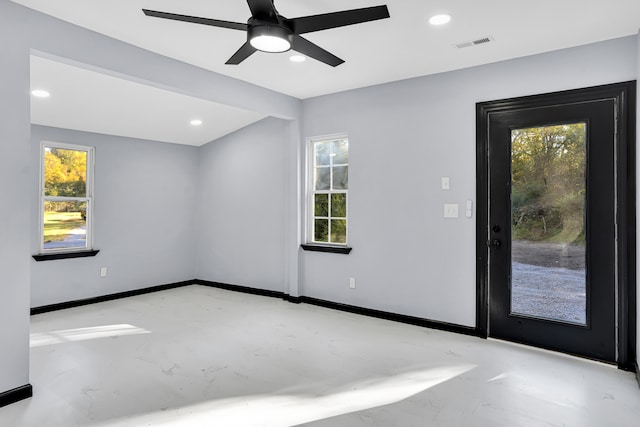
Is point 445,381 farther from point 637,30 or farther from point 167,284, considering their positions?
point 167,284

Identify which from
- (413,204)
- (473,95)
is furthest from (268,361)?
(473,95)

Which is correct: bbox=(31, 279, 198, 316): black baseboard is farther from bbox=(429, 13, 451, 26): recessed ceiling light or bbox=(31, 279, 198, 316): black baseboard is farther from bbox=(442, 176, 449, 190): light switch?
bbox=(429, 13, 451, 26): recessed ceiling light

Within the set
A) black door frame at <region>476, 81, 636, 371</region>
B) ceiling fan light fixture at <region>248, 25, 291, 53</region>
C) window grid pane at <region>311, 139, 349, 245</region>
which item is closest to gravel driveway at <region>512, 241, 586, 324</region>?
black door frame at <region>476, 81, 636, 371</region>

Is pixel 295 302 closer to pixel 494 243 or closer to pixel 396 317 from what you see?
pixel 396 317

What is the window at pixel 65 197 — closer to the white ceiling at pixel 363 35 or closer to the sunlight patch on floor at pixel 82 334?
the white ceiling at pixel 363 35

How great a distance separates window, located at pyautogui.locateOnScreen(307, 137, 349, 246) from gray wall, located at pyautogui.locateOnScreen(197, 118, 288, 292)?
433 millimetres

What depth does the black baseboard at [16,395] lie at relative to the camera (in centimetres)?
247

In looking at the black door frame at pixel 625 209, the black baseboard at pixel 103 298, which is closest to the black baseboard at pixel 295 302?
the black baseboard at pixel 103 298

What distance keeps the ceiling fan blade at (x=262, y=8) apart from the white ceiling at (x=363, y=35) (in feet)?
1.94

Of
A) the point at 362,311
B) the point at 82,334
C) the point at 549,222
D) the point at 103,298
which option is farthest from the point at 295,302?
the point at 549,222

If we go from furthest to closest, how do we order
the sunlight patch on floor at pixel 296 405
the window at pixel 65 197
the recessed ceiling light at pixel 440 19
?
the window at pixel 65 197
the recessed ceiling light at pixel 440 19
the sunlight patch on floor at pixel 296 405

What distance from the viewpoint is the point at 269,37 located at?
2.24 metres

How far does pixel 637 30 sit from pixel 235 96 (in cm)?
346

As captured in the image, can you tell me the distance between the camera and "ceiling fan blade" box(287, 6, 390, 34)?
6.64 feet
